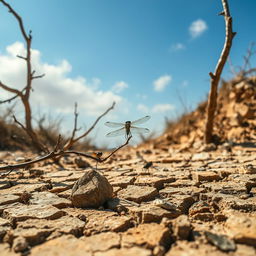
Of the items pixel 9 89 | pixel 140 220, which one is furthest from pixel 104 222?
pixel 9 89

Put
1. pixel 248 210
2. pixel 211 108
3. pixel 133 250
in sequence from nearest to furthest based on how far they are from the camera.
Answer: pixel 133 250 → pixel 248 210 → pixel 211 108

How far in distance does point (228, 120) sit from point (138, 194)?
5313 mm

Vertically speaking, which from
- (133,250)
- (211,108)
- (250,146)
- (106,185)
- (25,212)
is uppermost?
(211,108)

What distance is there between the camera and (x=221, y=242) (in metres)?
1.19

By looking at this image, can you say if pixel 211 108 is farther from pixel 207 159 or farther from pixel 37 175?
pixel 37 175

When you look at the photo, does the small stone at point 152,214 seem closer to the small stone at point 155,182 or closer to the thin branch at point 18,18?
→ the small stone at point 155,182

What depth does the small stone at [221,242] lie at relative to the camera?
1.14 m

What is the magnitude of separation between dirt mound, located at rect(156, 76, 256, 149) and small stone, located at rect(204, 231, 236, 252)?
4.65 metres

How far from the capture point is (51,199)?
2.02 m

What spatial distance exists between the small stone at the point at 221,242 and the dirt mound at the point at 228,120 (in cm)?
465

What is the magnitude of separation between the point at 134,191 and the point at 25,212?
2.94 feet

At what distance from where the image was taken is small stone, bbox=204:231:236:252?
114 centimetres

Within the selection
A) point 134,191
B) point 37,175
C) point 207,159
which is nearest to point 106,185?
point 134,191

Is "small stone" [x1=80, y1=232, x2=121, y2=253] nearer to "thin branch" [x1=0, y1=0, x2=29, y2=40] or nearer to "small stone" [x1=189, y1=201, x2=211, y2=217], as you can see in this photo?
"small stone" [x1=189, y1=201, x2=211, y2=217]
